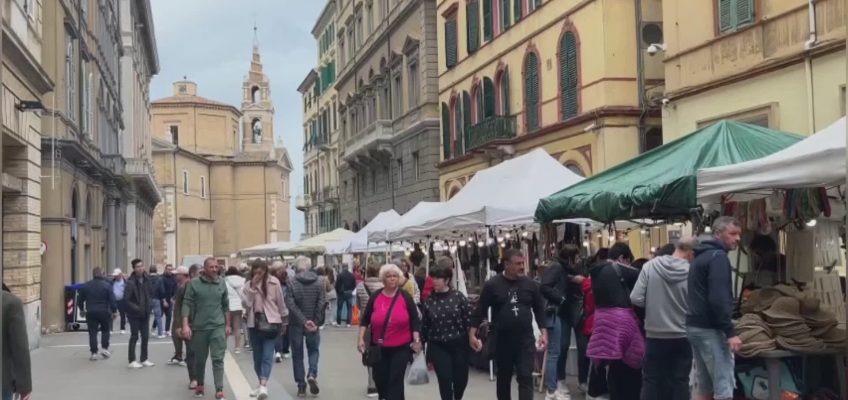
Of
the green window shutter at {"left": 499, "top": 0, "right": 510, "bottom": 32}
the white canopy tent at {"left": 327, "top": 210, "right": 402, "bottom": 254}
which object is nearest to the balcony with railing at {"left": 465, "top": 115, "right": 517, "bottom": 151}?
the green window shutter at {"left": 499, "top": 0, "right": 510, "bottom": 32}

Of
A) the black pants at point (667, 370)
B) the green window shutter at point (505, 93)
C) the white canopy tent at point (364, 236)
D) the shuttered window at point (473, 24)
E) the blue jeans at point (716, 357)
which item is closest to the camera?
the blue jeans at point (716, 357)

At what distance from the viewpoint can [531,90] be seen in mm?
27766

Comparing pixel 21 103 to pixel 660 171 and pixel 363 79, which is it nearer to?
pixel 660 171

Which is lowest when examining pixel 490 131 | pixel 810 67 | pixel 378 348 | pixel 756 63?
pixel 378 348

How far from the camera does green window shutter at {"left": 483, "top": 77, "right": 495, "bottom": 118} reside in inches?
1206

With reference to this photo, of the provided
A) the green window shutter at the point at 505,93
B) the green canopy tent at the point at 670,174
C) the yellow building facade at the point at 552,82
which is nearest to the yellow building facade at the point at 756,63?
the yellow building facade at the point at 552,82

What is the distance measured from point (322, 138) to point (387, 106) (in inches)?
832

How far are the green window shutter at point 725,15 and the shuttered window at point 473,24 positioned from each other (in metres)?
14.0

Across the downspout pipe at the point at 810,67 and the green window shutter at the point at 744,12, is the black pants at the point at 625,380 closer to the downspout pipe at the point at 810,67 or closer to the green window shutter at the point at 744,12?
the downspout pipe at the point at 810,67

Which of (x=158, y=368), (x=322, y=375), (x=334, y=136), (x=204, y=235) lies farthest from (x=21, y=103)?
(x=204, y=235)

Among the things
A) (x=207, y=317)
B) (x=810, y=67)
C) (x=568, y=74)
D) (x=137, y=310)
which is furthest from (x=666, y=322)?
(x=568, y=74)

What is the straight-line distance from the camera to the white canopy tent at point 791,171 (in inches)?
313

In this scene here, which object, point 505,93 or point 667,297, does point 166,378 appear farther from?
point 505,93

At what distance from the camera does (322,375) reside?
1554 centimetres
